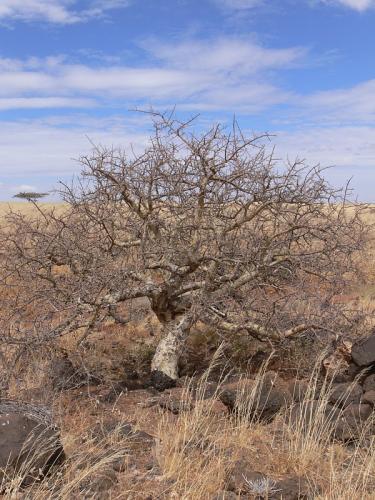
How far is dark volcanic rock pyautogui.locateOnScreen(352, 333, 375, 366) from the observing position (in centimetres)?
696

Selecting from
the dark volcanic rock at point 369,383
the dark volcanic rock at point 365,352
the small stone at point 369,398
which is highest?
the dark volcanic rock at point 365,352

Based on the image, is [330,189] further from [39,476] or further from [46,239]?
[39,476]

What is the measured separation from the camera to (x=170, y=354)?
7871 mm

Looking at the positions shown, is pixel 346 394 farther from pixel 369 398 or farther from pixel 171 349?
pixel 171 349

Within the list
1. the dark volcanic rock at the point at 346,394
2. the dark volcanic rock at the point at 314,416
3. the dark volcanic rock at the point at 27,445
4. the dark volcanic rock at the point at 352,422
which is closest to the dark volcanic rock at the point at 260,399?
the dark volcanic rock at the point at 314,416

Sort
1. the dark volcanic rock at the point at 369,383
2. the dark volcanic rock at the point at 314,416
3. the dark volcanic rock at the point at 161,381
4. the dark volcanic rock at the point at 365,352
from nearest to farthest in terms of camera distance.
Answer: the dark volcanic rock at the point at 314,416 → the dark volcanic rock at the point at 369,383 → the dark volcanic rock at the point at 365,352 → the dark volcanic rock at the point at 161,381

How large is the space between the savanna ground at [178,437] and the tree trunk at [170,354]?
19cm

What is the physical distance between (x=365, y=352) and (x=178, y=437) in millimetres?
2996

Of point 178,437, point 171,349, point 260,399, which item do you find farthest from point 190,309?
point 178,437

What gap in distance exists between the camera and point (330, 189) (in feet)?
25.9

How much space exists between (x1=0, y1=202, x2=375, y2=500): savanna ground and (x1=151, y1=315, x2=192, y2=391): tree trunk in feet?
0.61

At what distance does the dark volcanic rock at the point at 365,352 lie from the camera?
6965 millimetres

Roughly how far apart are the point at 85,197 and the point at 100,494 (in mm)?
4524

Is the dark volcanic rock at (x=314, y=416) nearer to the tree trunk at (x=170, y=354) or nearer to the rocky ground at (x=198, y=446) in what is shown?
the rocky ground at (x=198, y=446)
